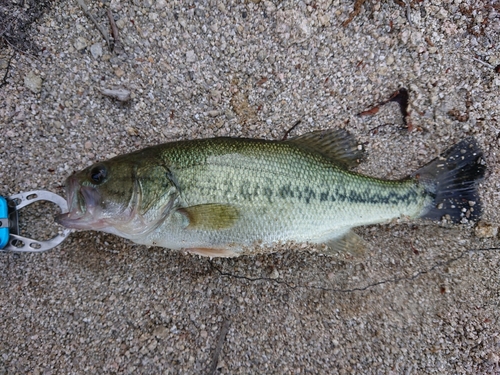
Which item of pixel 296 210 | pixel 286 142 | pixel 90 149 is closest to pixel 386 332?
pixel 296 210

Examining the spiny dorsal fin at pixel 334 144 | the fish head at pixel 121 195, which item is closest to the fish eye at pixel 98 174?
the fish head at pixel 121 195

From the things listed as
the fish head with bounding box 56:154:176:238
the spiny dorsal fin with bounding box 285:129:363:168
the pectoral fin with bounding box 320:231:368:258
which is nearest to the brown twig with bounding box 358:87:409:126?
the spiny dorsal fin with bounding box 285:129:363:168

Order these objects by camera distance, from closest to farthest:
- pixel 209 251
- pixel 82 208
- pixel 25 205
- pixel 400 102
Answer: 1. pixel 82 208
2. pixel 209 251
3. pixel 25 205
4. pixel 400 102

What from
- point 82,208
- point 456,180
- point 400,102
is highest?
point 400,102

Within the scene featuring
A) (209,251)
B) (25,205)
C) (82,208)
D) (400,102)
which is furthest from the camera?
(400,102)

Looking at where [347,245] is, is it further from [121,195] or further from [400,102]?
[121,195]

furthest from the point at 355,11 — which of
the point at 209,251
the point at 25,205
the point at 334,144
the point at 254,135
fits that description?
the point at 25,205

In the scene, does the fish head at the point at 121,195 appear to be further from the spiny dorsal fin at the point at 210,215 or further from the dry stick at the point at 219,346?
the dry stick at the point at 219,346
